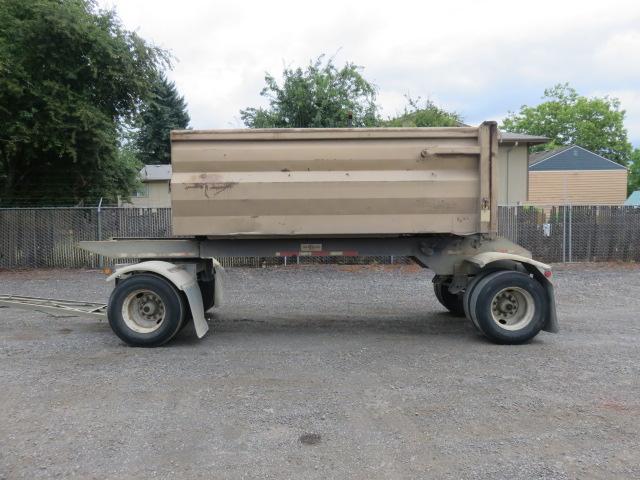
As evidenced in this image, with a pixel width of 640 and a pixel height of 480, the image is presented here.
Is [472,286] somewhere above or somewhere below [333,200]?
below

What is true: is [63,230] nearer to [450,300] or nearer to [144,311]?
[144,311]

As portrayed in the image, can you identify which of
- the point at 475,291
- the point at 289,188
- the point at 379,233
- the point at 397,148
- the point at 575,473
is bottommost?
the point at 575,473

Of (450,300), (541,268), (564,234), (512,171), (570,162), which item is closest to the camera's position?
(541,268)

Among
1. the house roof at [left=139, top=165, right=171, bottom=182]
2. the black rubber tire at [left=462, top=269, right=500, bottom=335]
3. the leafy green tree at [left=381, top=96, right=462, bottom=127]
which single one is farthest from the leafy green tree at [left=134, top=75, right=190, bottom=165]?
the black rubber tire at [left=462, top=269, right=500, bottom=335]

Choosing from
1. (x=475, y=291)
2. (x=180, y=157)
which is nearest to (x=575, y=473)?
(x=475, y=291)

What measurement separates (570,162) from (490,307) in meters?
35.8

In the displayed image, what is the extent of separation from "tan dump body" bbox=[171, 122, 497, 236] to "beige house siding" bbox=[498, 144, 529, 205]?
66.6 ft

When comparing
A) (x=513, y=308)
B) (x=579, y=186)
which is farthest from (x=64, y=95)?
(x=579, y=186)

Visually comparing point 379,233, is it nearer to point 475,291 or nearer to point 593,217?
point 475,291

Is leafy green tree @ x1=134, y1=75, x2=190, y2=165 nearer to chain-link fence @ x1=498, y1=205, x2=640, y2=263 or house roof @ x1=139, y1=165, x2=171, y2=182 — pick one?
house roof @ x1=139, y1=165, x2=171, y2=182

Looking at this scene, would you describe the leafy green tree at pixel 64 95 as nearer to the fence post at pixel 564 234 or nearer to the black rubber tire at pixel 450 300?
the black rubber tire at pixel 450 300

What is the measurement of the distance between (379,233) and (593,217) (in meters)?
10.5

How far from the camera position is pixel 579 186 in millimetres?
37469

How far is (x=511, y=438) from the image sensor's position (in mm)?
4023
